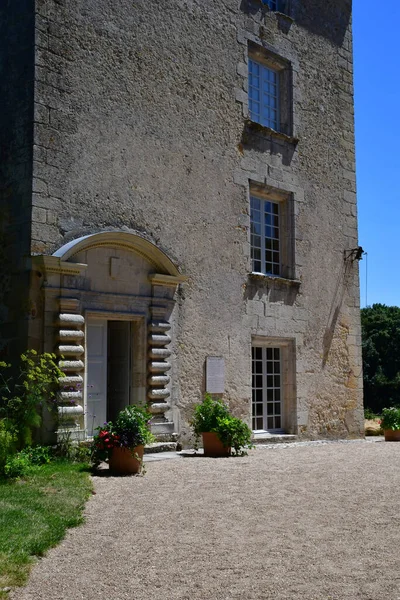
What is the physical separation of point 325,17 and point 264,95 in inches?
105

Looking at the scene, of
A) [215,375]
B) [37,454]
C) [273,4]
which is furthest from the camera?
[273,4]

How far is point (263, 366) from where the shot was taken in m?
11.6

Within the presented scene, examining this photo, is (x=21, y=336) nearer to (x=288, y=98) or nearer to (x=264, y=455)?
(x=264, y=455)

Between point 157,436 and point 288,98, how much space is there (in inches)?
258

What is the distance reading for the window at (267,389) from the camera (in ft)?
37.5

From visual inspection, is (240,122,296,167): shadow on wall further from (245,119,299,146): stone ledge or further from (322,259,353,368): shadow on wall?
(322,259,353,368): shadow on wall

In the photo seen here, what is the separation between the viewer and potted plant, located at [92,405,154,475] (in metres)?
7.48

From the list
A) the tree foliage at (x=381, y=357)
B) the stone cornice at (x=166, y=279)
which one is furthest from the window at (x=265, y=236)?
the tree foliage at (x=381, y=357)

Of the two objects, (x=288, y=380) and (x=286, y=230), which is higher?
(x=286, y=230)

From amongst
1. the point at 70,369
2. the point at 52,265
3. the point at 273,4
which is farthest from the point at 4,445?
the point at 273,4

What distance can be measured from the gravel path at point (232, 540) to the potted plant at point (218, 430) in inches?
53.2

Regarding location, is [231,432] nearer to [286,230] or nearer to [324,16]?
[286,230]

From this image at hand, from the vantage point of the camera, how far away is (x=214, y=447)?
30.3 feet

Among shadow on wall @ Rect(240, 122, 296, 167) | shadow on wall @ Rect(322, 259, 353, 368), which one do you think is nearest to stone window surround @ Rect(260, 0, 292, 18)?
shadow on wall @ Rect(240, 122, 296, 167)
